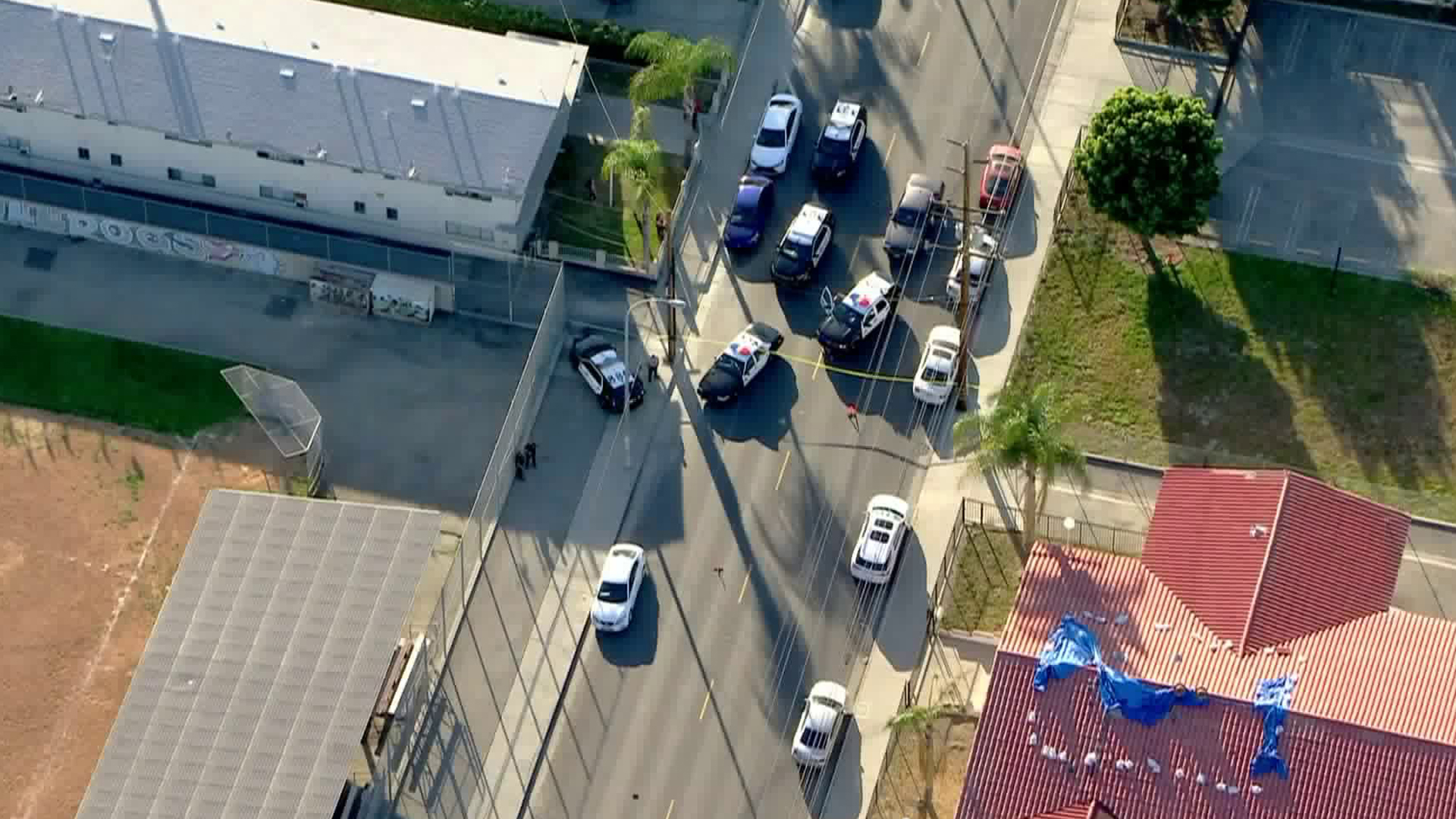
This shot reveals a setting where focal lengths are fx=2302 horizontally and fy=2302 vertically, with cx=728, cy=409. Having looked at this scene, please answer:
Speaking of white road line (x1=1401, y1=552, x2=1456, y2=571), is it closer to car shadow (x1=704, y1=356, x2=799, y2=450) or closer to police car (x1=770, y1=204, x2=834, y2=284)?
car shadow (x1=704, y1=356, x2=799, y2=450)

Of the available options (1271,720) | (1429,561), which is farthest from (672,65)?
(1271,720)

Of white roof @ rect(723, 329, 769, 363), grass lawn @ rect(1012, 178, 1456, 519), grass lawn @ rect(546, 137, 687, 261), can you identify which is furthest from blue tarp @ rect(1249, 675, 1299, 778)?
grass lawn @ rect(546, 137, 687, 261)

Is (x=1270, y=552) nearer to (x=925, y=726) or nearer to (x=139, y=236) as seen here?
(x=925, y=726)

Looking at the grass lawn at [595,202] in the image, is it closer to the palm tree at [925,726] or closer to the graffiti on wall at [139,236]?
the graffiti on wall at [139,236]

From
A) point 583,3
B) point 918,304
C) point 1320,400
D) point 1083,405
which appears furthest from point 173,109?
point 1320,400

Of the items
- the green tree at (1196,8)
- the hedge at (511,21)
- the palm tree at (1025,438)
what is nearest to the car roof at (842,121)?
the hedge at (511,21)

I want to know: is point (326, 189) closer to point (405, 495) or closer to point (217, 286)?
point (217, 286)
